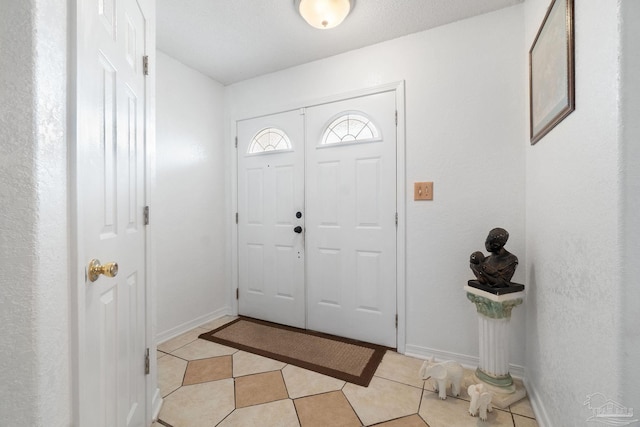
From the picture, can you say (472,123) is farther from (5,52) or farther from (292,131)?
(5,52)

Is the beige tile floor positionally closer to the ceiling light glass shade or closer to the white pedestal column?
the white pedestal column

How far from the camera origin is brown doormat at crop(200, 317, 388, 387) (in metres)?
1.80

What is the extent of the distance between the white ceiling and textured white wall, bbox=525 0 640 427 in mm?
691

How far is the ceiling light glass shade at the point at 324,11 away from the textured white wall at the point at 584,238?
3.55 ft

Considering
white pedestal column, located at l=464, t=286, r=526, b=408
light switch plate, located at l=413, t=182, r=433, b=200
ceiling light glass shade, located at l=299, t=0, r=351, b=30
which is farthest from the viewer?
light switch plate, located at l=413, t=182, r=433, b=200

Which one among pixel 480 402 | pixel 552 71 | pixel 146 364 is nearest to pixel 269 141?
pixel 146 364

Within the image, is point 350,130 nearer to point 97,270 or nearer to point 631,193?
point 631,193

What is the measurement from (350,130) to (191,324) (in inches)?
88.8

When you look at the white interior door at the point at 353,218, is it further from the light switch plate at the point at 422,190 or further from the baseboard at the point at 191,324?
the baseboard at the point at 191,324

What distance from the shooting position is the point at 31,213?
60 centimetres

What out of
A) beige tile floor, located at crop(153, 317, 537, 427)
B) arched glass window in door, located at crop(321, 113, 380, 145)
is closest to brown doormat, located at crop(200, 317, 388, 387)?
beige tile floor, located at crop(153, 317, 537, 427)

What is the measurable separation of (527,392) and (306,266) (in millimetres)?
1702

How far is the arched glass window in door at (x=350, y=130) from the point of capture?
2.17m

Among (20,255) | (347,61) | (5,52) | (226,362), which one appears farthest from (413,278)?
(5,52)
